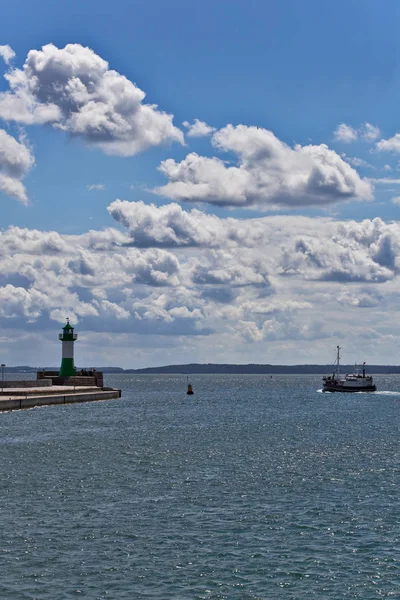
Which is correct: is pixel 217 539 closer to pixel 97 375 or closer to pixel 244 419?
pixel 244 419

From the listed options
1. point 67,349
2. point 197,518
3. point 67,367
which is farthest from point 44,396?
point 197,518

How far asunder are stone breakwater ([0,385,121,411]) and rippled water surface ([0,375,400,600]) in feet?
96.4

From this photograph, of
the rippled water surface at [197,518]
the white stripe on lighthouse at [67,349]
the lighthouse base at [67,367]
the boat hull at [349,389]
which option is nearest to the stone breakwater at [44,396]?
the lighthouse base at [67,367]

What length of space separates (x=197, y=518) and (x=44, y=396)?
76.7m

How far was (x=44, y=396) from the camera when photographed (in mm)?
107938

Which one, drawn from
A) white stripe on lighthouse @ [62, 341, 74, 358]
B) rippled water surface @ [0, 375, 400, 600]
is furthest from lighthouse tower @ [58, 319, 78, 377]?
rippled water surface @ [0, 375, 400, 600]

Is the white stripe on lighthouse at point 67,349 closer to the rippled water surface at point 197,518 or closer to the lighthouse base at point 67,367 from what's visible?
the lighthouse base at point 67,367

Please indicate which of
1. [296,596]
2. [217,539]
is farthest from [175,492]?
[296,596]

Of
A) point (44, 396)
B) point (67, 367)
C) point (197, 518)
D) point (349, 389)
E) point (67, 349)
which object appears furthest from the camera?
point (349, 389)

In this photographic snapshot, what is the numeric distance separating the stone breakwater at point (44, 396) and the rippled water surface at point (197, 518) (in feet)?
96.4

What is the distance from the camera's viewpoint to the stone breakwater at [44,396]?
96.3m

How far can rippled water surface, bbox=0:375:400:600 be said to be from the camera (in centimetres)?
2496

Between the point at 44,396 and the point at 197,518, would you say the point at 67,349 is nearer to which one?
the point at 44,396

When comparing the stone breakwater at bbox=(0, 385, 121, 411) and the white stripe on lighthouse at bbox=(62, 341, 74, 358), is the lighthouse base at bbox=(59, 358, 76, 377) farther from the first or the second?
the stone breakwater at bbox=(0, 385, 121, 411)
